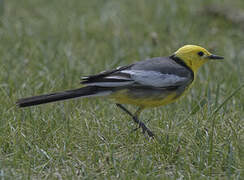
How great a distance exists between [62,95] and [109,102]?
137 centimetres

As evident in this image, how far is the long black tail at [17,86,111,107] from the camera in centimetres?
470

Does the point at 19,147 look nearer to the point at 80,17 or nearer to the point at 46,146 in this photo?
the point at 46,146

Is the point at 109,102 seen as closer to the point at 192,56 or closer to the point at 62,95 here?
the point at 192,56

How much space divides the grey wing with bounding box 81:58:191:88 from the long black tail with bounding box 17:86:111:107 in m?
0.08

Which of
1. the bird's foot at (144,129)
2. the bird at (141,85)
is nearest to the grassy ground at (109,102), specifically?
the bird's foot at (144,129)

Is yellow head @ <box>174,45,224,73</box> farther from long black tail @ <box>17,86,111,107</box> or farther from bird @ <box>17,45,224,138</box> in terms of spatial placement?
long black tail @ <box>17,86,111,107</box>

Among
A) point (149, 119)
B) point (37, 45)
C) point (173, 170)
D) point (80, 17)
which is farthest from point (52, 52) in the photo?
point (173, 170)

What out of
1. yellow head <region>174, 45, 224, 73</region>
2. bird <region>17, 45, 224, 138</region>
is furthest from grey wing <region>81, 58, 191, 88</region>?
yellow head <region>174, 45, 224, 73</region>

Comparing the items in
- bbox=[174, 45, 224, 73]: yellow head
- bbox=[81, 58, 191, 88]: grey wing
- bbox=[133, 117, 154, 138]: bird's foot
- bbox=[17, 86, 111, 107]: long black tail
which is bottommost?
bbox=[133, 117, 154, 138]: bird's foot

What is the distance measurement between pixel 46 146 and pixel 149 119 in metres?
1.22

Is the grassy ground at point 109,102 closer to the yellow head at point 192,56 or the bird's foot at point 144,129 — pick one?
the bird's foot at point 144,129

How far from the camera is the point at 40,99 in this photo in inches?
185

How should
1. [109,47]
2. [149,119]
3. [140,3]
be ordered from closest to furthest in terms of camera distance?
[149,119]
[109,47]
[140,3]

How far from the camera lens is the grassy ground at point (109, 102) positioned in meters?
4.29
